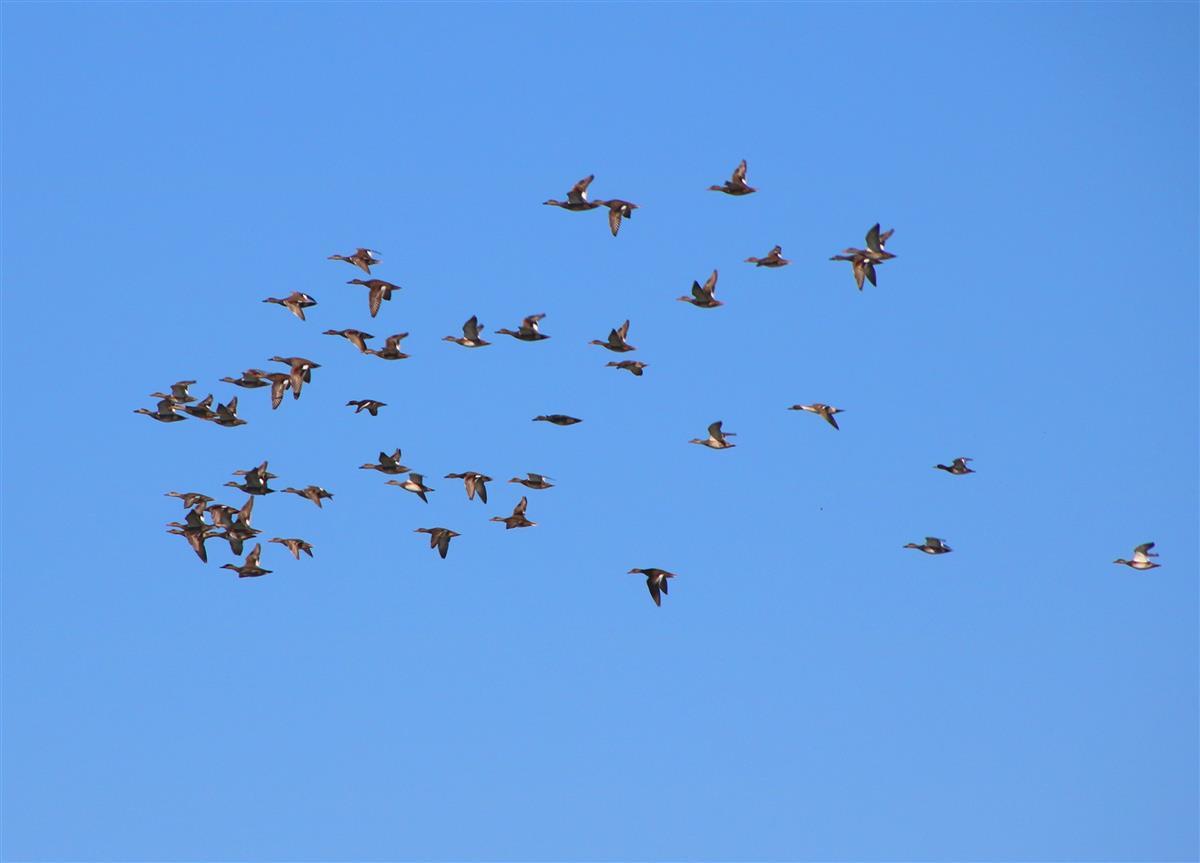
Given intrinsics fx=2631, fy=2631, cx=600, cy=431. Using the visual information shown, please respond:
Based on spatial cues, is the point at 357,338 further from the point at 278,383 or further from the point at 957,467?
the point at 957,467

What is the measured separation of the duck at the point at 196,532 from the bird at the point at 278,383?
14.7ft

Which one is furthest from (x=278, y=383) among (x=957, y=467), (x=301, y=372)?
(x=957, y=467)

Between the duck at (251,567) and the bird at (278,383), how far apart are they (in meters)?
5.96

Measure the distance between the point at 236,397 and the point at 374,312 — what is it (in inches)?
177

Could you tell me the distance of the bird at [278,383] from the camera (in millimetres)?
64312

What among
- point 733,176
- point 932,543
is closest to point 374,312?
point 733,176

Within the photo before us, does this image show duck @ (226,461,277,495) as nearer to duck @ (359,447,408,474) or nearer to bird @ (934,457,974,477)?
duck @ (359,447,408,474)

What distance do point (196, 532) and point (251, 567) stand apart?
2.85 meters

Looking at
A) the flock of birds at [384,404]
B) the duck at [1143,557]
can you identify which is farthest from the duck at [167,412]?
the duck at [1143,557]

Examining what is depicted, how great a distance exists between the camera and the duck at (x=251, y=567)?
68.9 meters

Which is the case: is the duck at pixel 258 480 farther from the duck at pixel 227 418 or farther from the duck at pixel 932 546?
the duck at pixel 932 546

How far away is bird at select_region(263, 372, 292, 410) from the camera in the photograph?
211ft

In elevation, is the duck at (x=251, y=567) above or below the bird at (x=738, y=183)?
below

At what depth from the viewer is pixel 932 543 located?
72562 mm
